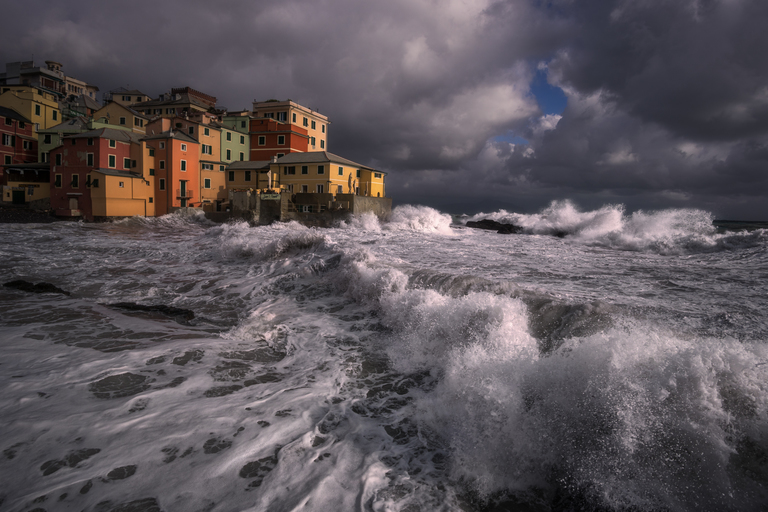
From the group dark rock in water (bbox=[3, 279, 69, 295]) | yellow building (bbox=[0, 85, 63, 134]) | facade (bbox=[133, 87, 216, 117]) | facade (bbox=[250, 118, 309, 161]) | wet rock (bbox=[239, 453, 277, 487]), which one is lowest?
wet rock (bbox=[239, 453, 277, 487])

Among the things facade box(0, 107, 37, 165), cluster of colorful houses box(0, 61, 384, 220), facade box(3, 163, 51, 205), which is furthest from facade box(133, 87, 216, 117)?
facade box(3, 163, 51, 205)

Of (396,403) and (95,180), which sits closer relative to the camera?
(396,403)

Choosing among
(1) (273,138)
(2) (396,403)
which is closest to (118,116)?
(1) (273,138)

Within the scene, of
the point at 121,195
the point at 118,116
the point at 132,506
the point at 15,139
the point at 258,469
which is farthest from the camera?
the point at 118,116

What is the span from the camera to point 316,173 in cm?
3956

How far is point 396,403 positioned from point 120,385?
10.0 feet

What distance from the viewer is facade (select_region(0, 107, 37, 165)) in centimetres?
4131

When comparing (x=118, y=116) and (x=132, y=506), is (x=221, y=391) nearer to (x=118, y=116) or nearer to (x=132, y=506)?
(x=132, y=506)

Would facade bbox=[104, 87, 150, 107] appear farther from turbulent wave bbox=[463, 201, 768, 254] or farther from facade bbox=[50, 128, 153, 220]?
turbulent wave bbox=[463, 201, 768, 254]

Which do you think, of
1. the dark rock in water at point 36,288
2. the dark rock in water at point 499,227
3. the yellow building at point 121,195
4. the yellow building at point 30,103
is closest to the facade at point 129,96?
the yellow building at point 30,103

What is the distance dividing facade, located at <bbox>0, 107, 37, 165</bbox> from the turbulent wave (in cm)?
5460

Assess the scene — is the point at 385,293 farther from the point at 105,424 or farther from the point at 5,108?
the point at 5,108

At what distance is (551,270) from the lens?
11117mm

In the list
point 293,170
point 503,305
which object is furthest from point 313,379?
point 293,170
